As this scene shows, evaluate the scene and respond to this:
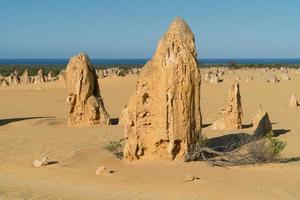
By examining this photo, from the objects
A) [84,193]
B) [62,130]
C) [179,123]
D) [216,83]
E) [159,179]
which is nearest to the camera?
[84,193]

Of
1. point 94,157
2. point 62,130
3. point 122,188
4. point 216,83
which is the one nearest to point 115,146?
point 94,157

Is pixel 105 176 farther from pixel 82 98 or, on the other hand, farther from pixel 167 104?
pixel 82 98

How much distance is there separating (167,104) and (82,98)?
717cm

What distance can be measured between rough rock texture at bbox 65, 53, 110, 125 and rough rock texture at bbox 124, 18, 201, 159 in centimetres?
647

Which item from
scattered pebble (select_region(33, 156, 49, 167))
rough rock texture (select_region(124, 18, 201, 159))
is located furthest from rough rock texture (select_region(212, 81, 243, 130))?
scattered pebble (select_region(33, 156, 49, 167))

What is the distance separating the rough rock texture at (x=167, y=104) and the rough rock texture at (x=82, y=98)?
6472mm

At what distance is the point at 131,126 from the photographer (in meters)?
10.7

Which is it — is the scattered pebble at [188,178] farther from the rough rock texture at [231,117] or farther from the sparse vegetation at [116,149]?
the rough rock texture at [231,117]

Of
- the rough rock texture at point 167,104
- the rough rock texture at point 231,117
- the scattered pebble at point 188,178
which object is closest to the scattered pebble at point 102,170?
the rough rock texture at point 167,104

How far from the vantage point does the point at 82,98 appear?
17.0 meters

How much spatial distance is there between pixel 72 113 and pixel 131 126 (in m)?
6.79

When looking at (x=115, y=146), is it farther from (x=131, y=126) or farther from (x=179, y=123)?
(x=179, y=123)

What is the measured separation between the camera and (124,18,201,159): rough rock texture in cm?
1031

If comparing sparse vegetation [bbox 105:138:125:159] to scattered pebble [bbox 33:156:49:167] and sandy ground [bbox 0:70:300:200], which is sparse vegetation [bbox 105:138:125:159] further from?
scattered pebble [bbox 33:156:49:167]
